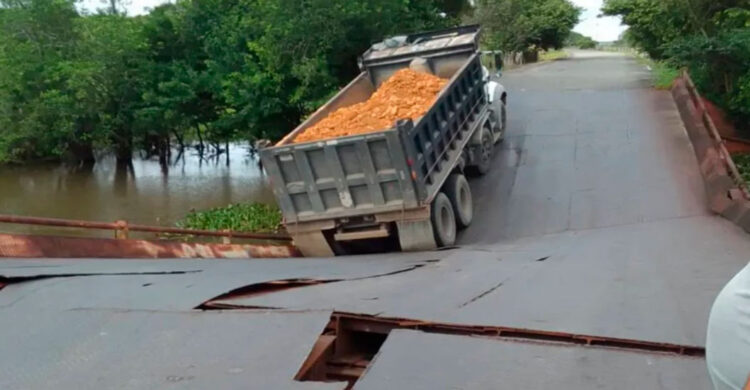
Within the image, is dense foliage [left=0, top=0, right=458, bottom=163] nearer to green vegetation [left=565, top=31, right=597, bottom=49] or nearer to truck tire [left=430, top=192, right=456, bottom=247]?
truck tire [left=430, top=192, right=456, bottom=247]

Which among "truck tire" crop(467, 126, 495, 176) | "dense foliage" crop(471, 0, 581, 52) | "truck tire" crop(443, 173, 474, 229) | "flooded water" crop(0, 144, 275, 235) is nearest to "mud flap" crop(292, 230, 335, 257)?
"truck tire" crop(443, 173, 474, 229)

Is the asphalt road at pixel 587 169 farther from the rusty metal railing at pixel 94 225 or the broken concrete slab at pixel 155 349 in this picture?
the broken concrete slab at pixel 155 349

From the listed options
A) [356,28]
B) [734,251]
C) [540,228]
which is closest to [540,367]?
[734,251]

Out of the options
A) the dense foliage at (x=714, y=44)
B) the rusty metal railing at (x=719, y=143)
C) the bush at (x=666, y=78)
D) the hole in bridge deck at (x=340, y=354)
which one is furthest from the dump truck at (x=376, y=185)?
the bush at (x=666, y=78)

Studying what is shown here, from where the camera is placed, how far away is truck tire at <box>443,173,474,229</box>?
33.3 ft

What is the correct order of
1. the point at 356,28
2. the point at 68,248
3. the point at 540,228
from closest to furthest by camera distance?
the point at 68,248
the point at 540,228
the point at 356,28

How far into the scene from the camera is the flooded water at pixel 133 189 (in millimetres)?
23312

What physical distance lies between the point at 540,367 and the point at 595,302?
4.80 ft

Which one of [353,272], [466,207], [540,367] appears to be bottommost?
[466,207]

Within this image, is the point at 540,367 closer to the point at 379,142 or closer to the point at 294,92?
the point at 379,142

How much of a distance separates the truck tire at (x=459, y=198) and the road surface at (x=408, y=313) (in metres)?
0.94

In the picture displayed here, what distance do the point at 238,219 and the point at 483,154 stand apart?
9.09 meters

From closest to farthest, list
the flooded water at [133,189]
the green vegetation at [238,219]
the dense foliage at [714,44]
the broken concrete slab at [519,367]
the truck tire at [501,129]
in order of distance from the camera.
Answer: the broken concrete slab at [519,367]
the truck tire at [501,129]
the dense foliage at [714,44]
the green vegetation at [238,219]
the flooded water at [133,189]

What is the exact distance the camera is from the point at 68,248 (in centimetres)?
708
